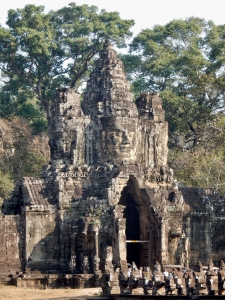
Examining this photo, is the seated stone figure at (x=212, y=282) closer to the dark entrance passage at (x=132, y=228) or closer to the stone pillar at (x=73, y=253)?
the stone pillar at (x=73, y=253)

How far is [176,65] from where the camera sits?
6931 centimetres

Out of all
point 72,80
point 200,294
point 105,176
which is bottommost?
point 200,294

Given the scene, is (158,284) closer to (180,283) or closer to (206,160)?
(180,283)

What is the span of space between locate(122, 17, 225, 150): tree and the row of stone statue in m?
30.1

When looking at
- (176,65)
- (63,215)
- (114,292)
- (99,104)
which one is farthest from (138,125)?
(176,65)

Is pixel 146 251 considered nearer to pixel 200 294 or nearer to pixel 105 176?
pixel 105 176

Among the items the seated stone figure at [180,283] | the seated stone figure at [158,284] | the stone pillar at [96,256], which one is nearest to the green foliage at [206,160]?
the stone pillar at [96,256]

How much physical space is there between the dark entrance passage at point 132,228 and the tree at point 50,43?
23187 mm

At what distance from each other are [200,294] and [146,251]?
1089 centimetres

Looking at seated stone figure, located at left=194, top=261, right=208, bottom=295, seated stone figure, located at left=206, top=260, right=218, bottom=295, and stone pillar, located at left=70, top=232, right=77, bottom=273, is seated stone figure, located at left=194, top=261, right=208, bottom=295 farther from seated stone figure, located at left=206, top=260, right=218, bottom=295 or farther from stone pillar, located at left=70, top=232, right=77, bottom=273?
stone pillar, located at left=70, top=232, right=77, bottom=273

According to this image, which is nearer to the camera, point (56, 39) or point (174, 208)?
point (174, 208)

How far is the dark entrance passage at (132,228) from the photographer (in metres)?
46.7

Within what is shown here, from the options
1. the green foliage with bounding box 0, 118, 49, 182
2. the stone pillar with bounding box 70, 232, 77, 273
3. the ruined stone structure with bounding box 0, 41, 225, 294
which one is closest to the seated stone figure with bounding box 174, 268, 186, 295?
the ruined stone structure with bounding box 0, 41, 225, 294

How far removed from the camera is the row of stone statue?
3472cm
